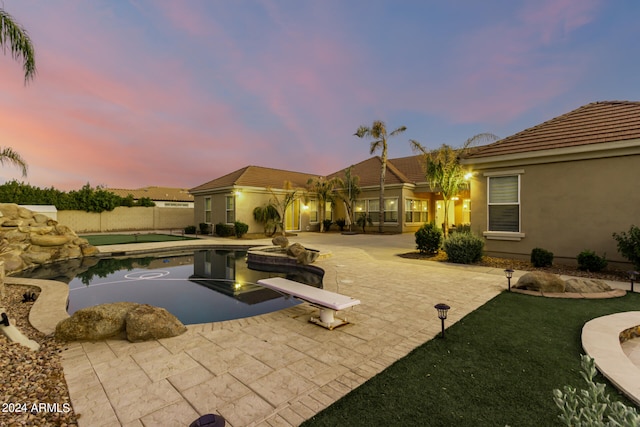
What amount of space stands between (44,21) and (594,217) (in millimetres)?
18187

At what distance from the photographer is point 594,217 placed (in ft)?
26.6

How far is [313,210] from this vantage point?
24.6 meters

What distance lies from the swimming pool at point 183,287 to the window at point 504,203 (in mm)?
7666

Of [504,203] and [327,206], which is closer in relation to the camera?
[504,203]

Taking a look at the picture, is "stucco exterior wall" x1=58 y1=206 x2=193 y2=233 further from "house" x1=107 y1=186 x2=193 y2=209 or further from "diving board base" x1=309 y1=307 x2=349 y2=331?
"diving board base" x1=309 y1=307 x2=349 y2=331

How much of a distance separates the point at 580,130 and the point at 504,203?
2.96m

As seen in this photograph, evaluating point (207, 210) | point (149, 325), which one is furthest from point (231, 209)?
point (149, 325)

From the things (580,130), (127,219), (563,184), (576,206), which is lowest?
(127,219)

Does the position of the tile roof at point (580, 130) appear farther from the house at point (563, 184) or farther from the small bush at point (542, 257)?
the small bush at point (542, 257)

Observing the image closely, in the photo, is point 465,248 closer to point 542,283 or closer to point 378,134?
point 542,283

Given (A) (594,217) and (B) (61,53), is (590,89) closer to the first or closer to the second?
(A) (594,217)

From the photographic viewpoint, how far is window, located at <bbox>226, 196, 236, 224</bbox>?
19.7 metres

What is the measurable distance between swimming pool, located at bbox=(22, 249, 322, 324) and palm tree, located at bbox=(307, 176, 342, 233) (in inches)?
443

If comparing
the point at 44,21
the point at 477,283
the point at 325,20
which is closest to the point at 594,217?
the point at 477,283
